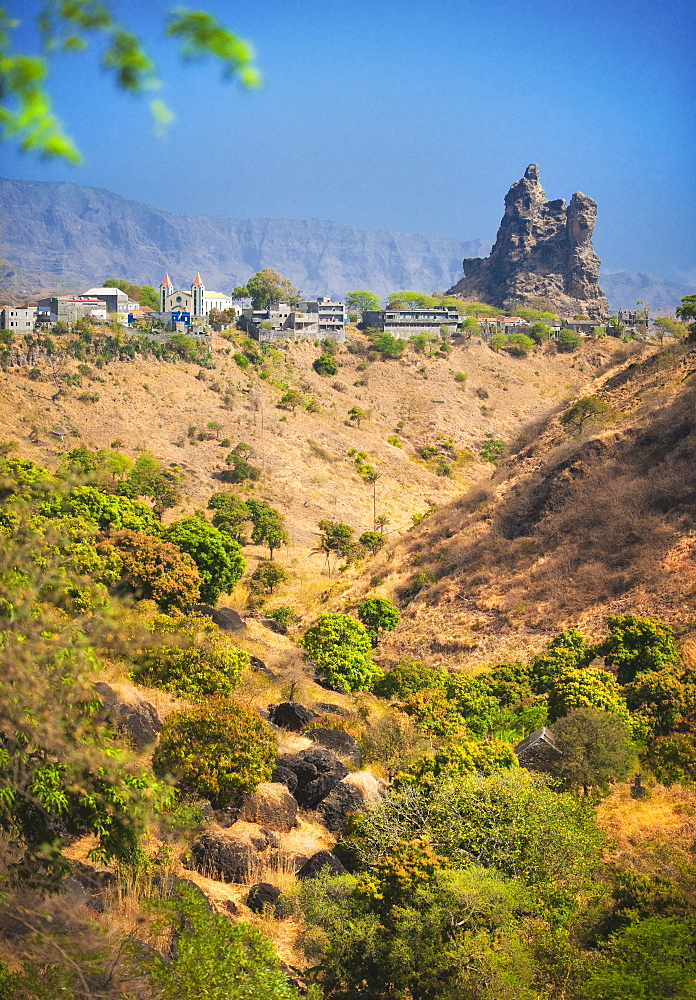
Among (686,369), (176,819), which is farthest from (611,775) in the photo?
(686,369)

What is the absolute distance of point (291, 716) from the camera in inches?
878

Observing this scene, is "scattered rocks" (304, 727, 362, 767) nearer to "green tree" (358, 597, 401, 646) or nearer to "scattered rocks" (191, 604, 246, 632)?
"scattered rocks" (191, 604, 246, 632)

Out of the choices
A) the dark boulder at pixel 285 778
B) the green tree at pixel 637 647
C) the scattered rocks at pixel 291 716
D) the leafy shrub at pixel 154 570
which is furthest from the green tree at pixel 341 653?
the dark boulder at pixel 285 778

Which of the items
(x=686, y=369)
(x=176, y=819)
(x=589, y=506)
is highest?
(x=686, y=369)

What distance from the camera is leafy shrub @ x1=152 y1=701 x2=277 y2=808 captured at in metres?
16.6

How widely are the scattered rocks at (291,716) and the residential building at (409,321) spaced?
265 ft

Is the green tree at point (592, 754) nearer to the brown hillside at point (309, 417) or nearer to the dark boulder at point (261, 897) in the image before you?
the dark boulder at point (261, 897)

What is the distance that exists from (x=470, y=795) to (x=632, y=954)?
12.7 ft

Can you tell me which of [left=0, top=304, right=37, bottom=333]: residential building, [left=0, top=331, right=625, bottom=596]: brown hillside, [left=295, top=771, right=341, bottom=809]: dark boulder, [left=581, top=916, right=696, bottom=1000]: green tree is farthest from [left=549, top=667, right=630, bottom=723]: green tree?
[left=0, top=304, right=37, bottom=333]: residential building

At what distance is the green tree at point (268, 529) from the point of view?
50156 millimetres

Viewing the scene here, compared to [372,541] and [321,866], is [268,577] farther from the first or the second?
[321,866]

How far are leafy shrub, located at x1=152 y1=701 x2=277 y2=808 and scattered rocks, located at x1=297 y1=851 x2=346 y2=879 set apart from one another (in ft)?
6.98

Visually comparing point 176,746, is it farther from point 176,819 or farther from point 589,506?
point 589,506

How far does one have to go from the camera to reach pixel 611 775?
65.1 ft
